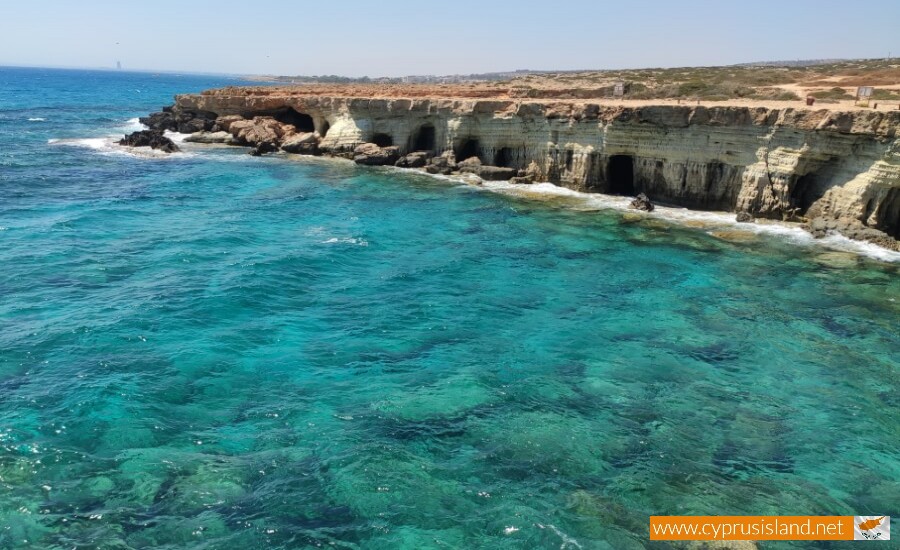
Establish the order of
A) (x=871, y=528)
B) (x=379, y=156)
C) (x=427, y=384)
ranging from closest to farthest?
(x=871, y=528)
(x=427, y=384)
(x=379, y=156)

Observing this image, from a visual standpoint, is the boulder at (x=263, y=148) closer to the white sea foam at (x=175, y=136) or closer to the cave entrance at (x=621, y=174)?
the white sea foam at (x=175, y=136)

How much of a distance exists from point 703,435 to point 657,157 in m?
23.9

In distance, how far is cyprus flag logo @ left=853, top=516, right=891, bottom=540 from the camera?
10898 millimetres

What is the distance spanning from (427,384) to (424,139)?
35161mm

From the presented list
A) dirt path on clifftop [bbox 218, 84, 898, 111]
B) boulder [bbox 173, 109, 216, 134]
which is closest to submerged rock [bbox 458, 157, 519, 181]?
dirt path on clifftop [bbox 218, 84, 898, 111]

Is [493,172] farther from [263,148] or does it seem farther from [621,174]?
[263,148]

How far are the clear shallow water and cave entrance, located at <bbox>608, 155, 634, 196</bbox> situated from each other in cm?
876

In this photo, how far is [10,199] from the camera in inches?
1344

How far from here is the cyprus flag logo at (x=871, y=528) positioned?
10898mm

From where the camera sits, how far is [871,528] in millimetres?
11055

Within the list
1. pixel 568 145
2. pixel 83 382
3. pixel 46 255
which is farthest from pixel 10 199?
pixel 568 145

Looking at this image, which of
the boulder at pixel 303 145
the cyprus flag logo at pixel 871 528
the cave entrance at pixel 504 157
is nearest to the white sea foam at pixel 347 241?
the cave entrance at pixel 504 157

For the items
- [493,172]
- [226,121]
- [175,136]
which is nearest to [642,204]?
[493,172]

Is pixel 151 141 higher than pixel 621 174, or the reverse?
pixel 151 141
